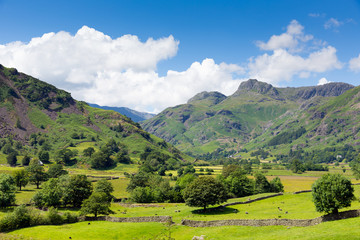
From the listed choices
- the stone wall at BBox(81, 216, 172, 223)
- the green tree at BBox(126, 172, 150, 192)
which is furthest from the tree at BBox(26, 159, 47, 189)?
the stone wall at BBox(81, 216, 172, 223)

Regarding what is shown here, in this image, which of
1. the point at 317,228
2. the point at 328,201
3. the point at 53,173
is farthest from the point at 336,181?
the point at 53,173

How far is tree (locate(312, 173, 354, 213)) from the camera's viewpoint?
56719mm

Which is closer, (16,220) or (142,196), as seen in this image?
(16,220)

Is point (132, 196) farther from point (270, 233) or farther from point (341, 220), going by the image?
point (341, 220)

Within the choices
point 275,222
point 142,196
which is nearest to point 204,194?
point 275,222

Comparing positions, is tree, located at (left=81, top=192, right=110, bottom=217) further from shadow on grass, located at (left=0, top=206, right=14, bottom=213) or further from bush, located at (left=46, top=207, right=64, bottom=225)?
shadow on grass, located at (left=0, top=206, right=14, bottom=213)

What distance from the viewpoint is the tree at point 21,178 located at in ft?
408

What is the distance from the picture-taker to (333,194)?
56719 mm

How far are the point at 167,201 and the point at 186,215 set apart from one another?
41678 millimetres

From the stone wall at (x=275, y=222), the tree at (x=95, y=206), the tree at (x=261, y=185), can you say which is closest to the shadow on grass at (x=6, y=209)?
the tree at (x=95, y=206)

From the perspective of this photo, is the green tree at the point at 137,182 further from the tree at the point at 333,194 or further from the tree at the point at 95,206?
the tree at the point at 333,194

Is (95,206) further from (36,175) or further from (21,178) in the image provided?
(36,175)

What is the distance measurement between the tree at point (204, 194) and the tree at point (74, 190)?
47.0 m

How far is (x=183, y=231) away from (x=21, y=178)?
10360 centimetres
